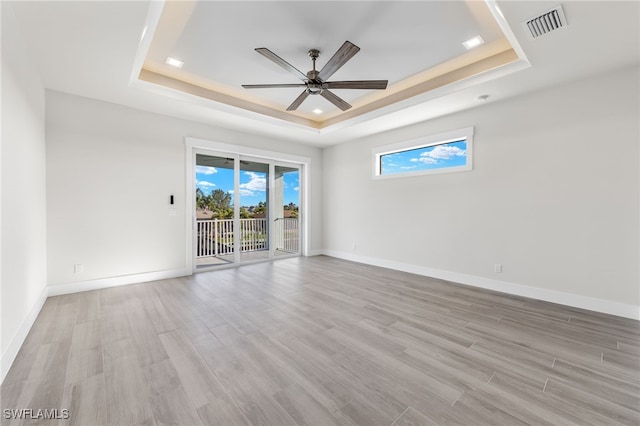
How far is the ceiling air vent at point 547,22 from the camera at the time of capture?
7.10 ft

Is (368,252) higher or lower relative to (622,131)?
lower

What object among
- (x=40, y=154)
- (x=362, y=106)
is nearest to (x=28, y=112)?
(x=40, y=154)

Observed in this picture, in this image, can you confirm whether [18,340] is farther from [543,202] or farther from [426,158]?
[543,202]

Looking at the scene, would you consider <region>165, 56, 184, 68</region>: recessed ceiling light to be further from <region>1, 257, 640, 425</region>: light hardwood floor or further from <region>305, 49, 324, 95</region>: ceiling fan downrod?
<region>1, 257, 640, 425</region>: light hardwood floor

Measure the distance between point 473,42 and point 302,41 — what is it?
1.94m

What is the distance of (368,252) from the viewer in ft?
19.0

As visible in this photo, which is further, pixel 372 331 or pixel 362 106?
pixel 362 106

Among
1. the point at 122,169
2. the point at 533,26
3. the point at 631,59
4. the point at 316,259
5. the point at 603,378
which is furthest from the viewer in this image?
the point at 316,259

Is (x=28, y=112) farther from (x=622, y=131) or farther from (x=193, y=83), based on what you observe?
(x=622, y=131)

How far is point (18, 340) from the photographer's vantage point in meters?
2.24

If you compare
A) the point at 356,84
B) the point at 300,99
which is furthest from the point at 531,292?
the point at 300,99

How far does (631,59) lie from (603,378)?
10.7 feet

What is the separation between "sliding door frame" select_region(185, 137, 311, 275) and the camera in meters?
4.77

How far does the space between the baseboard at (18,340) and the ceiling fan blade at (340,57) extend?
3.64 metres
